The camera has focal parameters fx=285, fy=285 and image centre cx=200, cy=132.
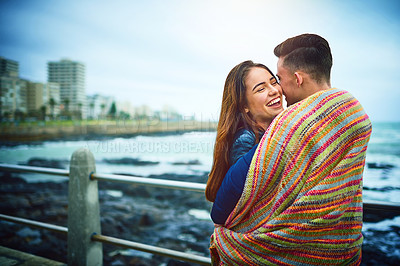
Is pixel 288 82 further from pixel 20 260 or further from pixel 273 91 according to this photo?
pixel 20 260

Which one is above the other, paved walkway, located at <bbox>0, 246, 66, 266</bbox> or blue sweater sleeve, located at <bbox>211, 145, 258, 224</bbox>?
blue sweater sleeve, located at <bbox>211, 145, 258, 224</bbox>

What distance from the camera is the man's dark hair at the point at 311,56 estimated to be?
1072 mm

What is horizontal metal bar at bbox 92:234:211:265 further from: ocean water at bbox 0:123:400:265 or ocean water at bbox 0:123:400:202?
ocean water at bbox 0:123:400:202

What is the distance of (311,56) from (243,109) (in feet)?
1.13

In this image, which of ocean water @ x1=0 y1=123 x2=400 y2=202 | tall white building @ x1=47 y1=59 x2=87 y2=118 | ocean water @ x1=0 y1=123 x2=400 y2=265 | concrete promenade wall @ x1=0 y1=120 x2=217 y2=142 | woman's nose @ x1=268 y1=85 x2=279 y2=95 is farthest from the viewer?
tall white building @ x1=47 y1=59 x2=87 y2=118

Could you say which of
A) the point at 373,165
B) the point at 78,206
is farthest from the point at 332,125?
the point at 373,165

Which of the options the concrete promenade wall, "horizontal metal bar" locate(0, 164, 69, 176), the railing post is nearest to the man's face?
the railing post

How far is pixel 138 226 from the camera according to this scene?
11258 millimetres

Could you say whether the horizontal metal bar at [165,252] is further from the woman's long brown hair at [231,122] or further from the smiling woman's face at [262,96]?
the smiling woman's face at [262,96]

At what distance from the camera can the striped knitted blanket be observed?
3.08ft

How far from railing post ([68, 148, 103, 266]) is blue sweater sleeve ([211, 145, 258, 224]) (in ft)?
4.76

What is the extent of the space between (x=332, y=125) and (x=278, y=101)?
289 millimetres

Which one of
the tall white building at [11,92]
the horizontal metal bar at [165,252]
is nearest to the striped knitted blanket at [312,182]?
the horizontal metal bar at [165,252]

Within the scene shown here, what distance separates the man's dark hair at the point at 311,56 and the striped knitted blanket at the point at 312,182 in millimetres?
124
